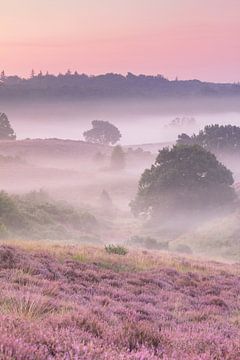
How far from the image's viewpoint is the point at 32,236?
40.7 meters

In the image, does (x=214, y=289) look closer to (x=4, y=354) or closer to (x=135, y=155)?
(x=4, y=354)

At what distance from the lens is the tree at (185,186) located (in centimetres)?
6962

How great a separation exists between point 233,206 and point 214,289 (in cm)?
5594

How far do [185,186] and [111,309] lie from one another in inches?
2459

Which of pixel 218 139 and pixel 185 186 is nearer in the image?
pixel 185 186

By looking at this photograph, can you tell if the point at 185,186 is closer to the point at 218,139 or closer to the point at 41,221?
the point at 41,221

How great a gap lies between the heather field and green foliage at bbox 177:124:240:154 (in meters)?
94.4

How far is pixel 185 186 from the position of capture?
70.3 metres

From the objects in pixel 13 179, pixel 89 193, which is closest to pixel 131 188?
pixel 89 193

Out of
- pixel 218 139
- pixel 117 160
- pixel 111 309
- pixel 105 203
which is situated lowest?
pixel 105 203

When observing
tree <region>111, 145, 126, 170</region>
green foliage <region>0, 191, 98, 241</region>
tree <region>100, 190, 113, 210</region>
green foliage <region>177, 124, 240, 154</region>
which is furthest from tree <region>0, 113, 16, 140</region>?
green foliage <region>0, 191, 98, 241</region>

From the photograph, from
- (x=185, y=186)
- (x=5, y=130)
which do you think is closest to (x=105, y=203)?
(x=185, y=186)

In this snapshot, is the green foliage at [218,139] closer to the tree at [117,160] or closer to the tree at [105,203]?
the tree at [117,160]

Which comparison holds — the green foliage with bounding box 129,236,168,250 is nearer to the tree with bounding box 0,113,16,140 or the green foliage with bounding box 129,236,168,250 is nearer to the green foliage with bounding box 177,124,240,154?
the green foliage with bounding box 177,124,240,154
